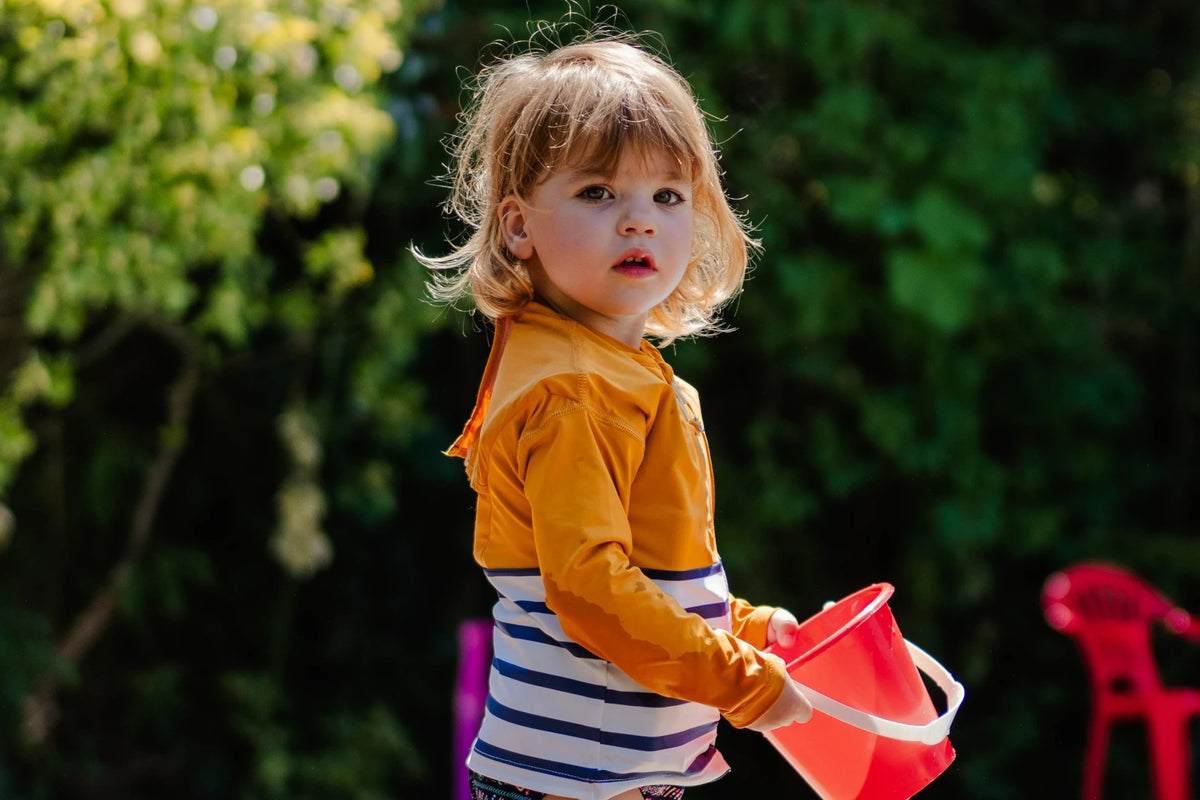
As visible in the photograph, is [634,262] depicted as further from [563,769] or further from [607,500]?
[563,769]

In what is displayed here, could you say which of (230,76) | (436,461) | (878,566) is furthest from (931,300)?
(230,76)

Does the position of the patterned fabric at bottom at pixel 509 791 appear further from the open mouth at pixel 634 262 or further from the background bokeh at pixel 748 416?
the background bokeh at pixel 748 416

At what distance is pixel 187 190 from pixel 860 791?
1876 millimetres

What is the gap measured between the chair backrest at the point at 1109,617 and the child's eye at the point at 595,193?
2074mm

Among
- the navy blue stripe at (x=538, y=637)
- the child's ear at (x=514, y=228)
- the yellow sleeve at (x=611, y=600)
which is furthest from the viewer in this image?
the child's ear at (x=514, y=228)

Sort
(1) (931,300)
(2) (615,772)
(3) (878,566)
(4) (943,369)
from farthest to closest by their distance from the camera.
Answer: (3) (878,566) → (4) (943,369) → (1) (931,300) → (2) (615,772)

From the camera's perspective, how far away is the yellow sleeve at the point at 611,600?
3.96 feet

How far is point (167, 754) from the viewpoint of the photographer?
378 cm

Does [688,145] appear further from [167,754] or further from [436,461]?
[167,754]

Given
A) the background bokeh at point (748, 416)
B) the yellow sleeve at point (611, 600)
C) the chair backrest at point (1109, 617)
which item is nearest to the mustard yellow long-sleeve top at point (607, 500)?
the yellow sleeve at point (611, 600)

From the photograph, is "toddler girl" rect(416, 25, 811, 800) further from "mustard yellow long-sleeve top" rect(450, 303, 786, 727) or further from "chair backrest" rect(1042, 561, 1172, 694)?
"chair backrest" rect(1042, 561, 1172, 694)

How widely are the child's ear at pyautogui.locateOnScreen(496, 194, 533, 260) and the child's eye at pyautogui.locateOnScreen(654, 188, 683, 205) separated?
0.14m

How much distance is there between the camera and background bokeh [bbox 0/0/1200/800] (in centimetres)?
350

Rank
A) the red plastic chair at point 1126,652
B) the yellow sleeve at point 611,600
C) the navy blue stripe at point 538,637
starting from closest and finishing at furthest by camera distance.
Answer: the yellow sleeve at point 611,600 → the navy blue stripe at point 538,637 → the red plastic chair at point 1126,652
